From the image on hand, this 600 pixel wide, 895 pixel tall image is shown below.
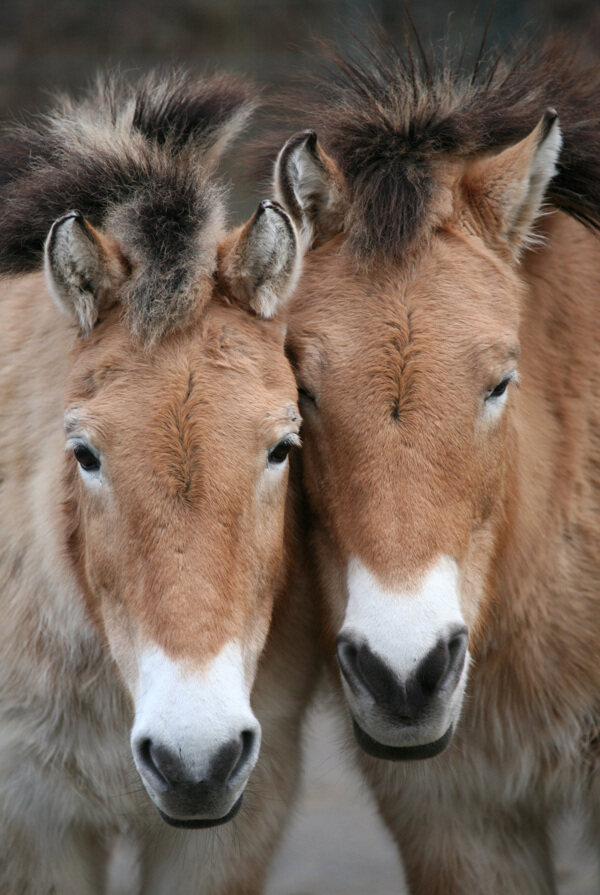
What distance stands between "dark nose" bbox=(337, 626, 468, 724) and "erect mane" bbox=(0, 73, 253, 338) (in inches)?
44.0

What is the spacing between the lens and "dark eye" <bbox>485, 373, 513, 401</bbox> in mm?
3490

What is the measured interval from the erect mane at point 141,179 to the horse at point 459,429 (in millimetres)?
342

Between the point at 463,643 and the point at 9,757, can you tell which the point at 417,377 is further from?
the point at 9,757

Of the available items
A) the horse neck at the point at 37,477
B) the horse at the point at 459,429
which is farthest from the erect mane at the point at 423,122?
the horse neck at the point at 37,477

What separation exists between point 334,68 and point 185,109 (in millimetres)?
874

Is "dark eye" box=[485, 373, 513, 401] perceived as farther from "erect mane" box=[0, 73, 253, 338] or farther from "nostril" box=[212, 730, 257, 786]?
"nostril" box=[212, 730, 257, 786]

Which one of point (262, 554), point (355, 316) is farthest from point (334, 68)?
point (262, 554)

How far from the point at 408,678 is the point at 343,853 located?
295 centimetres

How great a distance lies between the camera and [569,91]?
4145 millimetres

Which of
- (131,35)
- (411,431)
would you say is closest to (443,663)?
(411,431)

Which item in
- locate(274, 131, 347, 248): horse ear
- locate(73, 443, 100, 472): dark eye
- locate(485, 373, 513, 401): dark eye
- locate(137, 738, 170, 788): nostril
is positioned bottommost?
locate(137, 738, 170, 788): nostril

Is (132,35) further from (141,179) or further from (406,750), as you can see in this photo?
(406,750)

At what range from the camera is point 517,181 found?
3730 mm

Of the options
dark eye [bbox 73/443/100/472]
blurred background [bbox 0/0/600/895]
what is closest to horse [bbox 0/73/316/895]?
dark eye [bbox 73/443/100/472]
